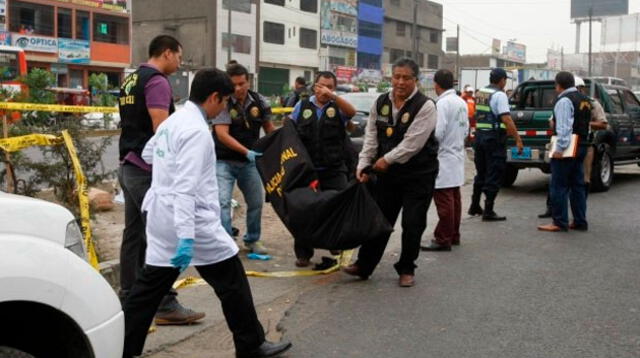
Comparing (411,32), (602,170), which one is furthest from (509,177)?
(411,32)

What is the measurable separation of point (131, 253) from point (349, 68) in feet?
205

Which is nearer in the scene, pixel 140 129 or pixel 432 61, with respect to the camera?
pixel 140 129

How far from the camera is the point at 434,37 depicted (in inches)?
3332

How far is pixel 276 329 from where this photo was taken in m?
5.02

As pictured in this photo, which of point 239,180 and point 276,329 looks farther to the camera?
point 239,180

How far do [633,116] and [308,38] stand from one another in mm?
50533

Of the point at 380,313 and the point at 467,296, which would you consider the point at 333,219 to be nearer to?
the point at 380,313

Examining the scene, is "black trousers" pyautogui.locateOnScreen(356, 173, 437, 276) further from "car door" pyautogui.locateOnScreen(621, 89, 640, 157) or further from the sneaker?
"car door" pyautogui.locateOnScreen(621, 89, 640, 157)

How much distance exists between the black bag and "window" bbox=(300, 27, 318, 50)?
184 ft

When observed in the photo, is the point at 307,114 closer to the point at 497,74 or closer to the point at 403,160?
the point at 403,160

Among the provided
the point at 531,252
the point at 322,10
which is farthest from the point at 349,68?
the point at 531,252

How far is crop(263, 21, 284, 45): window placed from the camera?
5747cm

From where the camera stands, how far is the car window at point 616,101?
12.8 meters

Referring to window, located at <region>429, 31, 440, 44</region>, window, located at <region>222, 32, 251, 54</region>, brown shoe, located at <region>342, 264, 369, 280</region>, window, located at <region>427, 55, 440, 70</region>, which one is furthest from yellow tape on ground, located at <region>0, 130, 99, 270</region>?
window, located at <region>429, 31, 440, 44</region>
